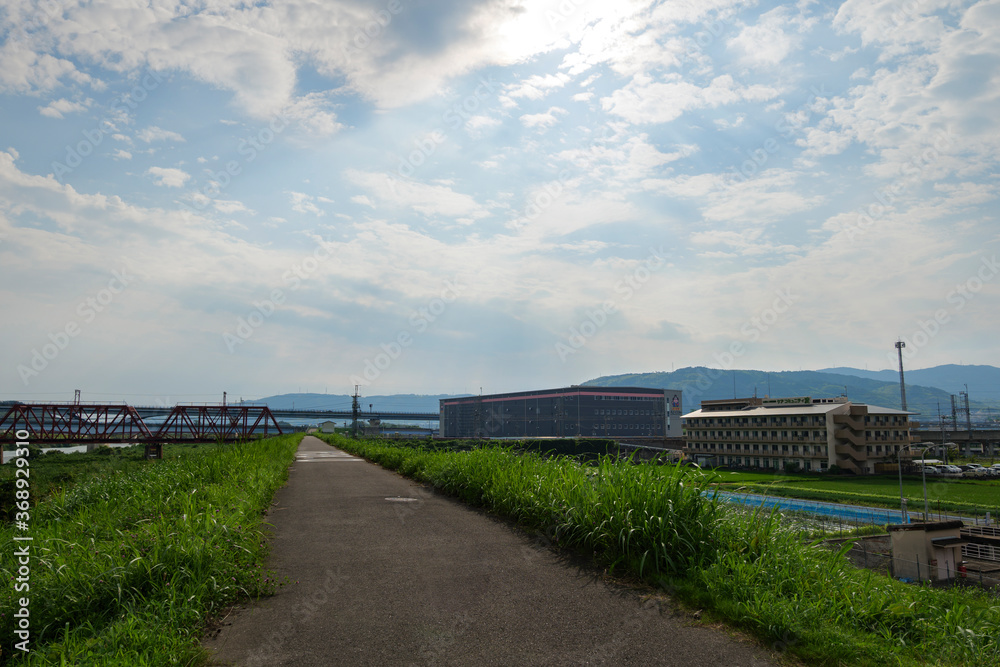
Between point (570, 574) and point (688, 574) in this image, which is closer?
point (688, 574)

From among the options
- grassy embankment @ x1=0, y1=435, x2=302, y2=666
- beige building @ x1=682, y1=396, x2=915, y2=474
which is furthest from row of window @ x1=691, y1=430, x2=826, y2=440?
grassy embankment @ x1=0, y1=435, x2=302, y2=666

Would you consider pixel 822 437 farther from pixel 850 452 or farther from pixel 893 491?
pixel 893 491

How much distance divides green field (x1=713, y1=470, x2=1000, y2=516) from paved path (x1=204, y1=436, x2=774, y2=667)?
37.1 meters

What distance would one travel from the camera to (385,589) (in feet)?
17.3

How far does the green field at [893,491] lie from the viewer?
43906mm

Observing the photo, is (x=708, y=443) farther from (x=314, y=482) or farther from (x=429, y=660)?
(x=429, y=660)

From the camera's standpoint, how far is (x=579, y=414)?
361ft

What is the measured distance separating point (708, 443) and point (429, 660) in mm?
79460

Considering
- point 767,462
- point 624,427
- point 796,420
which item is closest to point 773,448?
point 767,462

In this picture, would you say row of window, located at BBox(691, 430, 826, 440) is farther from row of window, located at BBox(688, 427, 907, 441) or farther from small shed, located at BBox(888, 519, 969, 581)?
small shed, located at BBox(888, 519, 969, 581)

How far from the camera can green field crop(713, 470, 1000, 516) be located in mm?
43906

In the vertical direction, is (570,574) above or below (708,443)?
above

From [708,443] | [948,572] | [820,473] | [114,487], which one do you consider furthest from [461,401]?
[114,487]

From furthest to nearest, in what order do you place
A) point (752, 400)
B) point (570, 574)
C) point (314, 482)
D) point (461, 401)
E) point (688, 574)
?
1. point (461, 401)
2. point (752, 400)
3. point (314, 482)
4. point (570, 574)
5. point (688, 574)
